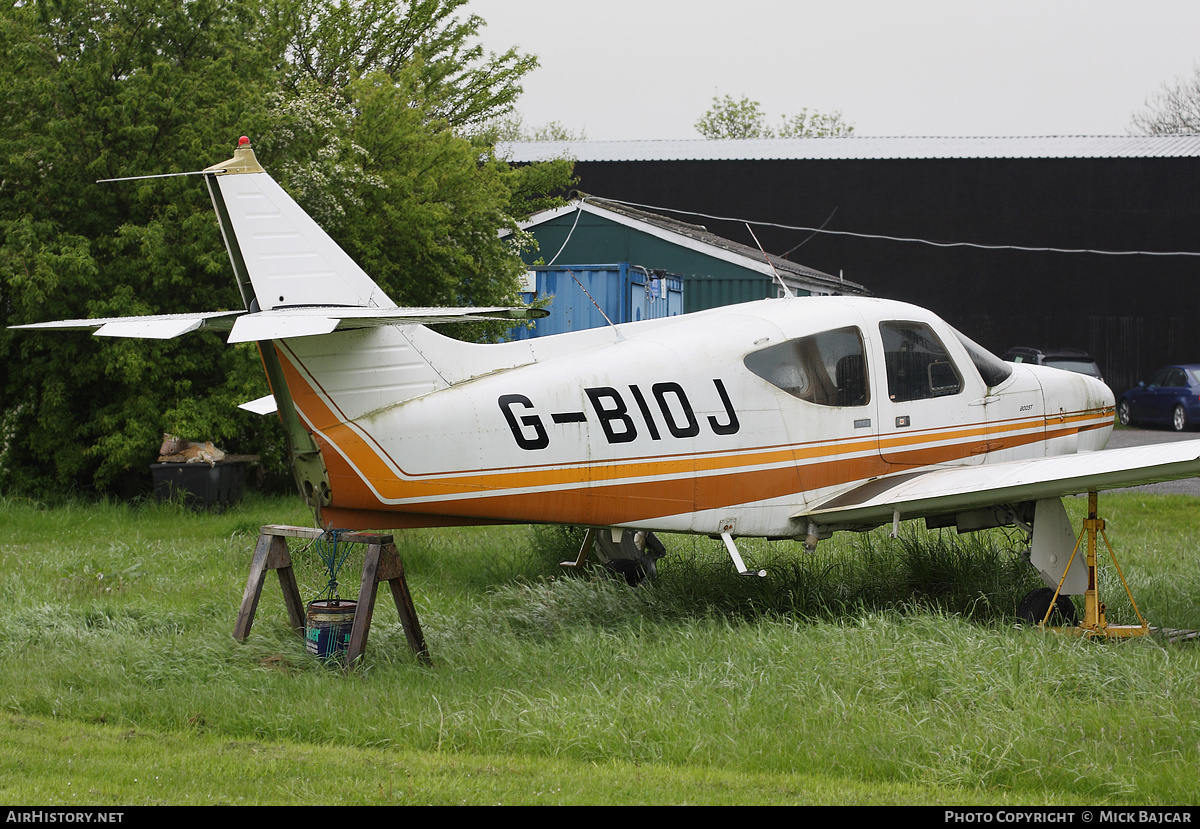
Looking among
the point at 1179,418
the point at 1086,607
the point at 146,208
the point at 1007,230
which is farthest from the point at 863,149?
the point at 1086,607

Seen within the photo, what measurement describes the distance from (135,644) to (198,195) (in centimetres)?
930

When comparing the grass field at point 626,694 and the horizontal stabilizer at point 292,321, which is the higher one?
the horizontal stabilizer at point 292,321

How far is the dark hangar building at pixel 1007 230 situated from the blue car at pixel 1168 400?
16.9 ft

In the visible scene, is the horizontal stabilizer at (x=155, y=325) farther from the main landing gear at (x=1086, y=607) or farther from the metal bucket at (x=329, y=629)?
the main landing gear at (x=1086, y=607)

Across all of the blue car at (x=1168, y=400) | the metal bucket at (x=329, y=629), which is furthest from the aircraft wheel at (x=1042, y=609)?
→ the blue car at (x=1168, y=400)

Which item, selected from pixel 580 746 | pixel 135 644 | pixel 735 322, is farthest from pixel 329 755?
pixel 735 322

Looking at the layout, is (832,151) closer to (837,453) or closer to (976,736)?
(837,453)

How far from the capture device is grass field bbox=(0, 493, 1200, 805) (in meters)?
5.24

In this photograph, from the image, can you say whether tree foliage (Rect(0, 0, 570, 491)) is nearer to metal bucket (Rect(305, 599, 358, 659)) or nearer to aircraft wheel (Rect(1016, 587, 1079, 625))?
metal bucket (Rect(305, 599, 358, 659))

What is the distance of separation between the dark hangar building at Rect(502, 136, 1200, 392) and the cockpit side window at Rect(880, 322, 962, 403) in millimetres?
26026

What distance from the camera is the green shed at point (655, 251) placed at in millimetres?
21766

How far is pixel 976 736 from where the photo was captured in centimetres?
558

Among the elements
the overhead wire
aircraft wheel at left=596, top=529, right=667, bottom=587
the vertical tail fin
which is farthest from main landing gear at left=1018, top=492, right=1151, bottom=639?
the overhead wire

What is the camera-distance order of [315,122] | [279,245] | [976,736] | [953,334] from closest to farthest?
1. [976,736]
2. [279,245]
3. [953,334]
4. [315,122]
